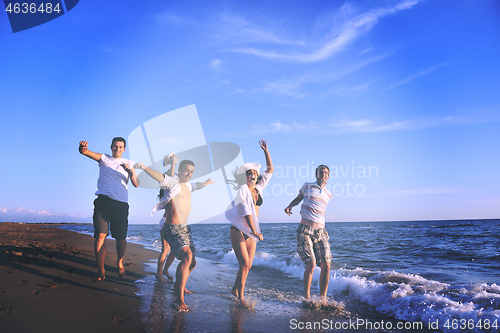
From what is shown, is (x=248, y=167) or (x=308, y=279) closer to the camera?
(x=248, y=167)

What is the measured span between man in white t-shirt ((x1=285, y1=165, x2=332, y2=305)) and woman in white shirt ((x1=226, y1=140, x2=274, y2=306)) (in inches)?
32.1

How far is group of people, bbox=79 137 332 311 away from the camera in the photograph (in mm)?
3754

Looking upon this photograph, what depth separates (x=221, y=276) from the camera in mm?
6340

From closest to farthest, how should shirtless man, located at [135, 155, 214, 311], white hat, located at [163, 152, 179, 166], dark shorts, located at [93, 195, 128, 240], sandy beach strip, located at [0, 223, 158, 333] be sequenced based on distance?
sandy beach strip, located at [0, 223, 158, 333] → shirtless man, located at [135, 155, 214, 311] → white hat, located at [163, 152, 179, 166] → dark shorts, located at [93, 195, 128, 240]

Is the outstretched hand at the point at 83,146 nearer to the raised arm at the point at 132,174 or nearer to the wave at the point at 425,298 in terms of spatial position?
the raised arm at the point at 132,174

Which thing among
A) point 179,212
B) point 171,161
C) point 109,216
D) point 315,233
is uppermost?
point 171,161

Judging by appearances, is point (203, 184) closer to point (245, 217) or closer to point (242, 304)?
point (245, 217)

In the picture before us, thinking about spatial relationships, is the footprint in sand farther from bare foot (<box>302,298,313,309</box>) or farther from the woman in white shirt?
bare foot (<box>302,298,313,309</box>)

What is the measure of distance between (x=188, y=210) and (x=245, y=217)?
0.91m

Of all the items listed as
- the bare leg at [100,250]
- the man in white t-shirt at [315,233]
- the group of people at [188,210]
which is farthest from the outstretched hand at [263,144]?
the bare leg at [100,250]

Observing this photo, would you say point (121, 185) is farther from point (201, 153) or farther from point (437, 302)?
point (437, 302)

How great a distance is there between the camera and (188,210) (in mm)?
4047

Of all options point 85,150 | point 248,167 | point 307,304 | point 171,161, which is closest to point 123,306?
point 171,161

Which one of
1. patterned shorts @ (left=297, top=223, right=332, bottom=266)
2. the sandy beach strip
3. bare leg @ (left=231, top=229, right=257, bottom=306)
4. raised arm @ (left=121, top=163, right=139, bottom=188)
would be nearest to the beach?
the sandy beach strip
